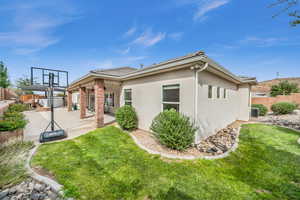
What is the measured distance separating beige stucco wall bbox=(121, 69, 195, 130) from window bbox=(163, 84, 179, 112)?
20 centimetres

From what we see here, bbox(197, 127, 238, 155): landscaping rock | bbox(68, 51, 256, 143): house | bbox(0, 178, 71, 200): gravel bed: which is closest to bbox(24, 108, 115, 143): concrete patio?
bbox(68, 51, 256, 143): house

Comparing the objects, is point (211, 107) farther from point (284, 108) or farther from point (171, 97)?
point (284, 108)

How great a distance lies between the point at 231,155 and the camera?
12.4 ft

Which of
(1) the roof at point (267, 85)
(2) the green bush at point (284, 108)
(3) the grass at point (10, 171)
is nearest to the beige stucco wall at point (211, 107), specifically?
(3) the grass at point (10, 171)

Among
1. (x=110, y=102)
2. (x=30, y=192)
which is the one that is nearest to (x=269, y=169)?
(x=30, y=192)

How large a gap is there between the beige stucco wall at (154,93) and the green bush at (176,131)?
1.74ft

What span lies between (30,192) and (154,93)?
188 inches

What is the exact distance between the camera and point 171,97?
5004 mm

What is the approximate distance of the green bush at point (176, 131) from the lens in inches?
155

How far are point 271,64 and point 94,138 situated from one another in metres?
22.0

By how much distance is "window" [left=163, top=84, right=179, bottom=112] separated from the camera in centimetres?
481

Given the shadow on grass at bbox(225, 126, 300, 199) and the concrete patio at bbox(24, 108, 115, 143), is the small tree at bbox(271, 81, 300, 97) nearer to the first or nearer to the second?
the shadow on grass at bbox(225, 126, 300, 199)

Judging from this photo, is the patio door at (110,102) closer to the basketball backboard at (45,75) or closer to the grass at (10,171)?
the basketball backboard at (45,75)

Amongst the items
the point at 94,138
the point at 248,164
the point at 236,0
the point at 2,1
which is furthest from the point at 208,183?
the point at 2,1
